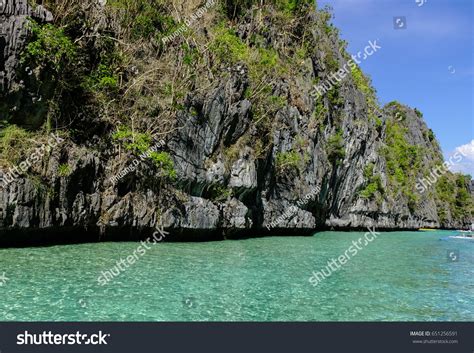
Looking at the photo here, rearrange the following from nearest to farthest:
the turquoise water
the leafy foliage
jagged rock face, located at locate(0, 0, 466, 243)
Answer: the turquoise water → the leafy foliage → jagged rock face, located at locate(0, 0, 466, 243)

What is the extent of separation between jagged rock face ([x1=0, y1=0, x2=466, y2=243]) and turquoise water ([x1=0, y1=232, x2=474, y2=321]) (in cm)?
151

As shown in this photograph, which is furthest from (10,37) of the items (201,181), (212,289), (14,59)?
(212,289)

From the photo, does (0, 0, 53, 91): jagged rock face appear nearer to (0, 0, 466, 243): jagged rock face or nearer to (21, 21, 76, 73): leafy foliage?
(0, 0, 466, 243): jagged rock face

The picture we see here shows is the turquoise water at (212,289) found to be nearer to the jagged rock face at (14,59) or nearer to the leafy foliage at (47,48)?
the jagged rock face at (14,59)

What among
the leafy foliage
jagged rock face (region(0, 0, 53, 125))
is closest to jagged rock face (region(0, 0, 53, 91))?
jagged rock face (region(0, 0, 53, 125))

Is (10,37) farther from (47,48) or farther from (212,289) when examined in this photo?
(212,289)

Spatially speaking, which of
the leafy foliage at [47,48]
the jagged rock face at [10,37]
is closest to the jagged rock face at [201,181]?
the jagged rock face at [10,37]

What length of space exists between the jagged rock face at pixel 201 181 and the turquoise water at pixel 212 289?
59.6 inches

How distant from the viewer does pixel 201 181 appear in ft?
57.3

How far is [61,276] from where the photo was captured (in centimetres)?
824

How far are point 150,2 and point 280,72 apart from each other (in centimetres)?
946

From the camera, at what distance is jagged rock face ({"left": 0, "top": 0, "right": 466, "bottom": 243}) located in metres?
12.0
